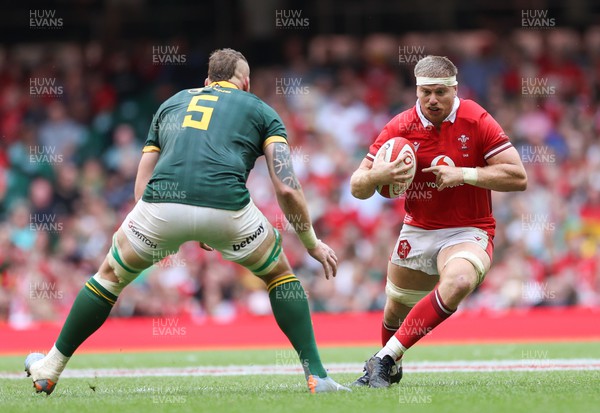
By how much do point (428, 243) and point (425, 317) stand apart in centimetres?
74

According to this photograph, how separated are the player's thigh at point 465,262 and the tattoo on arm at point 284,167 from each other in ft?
4.23

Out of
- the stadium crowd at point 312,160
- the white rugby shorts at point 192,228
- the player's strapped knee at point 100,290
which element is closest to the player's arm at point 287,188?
the white rugby shorts at point 192,228

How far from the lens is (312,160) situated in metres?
17.1

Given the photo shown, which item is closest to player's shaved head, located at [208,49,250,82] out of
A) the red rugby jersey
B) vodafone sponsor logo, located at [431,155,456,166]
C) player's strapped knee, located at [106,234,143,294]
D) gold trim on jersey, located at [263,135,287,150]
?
gold trim on jersey, located at [263,135,287,150]

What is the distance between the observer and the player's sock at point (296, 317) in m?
6.52

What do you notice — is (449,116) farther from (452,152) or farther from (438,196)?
(438,196)

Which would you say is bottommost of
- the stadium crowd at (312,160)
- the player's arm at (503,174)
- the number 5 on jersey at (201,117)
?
the stadium crowd at (312,160)

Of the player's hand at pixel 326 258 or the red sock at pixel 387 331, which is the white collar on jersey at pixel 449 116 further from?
the red sock at pixel 387 331

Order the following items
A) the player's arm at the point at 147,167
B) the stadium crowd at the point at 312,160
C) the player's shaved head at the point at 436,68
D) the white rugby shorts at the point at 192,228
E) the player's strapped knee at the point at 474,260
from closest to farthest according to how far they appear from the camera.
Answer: the white rugby shorts at the point at 192,228 < the player's arm at the point at 147,167 < the player's strapped knee at the point at 474,260 < the player's shaved head at the point at 436,68 < the stadium crowd at the point at 312,160

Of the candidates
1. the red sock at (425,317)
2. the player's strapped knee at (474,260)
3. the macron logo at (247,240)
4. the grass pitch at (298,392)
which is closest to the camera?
the grass pitch at (298,392)

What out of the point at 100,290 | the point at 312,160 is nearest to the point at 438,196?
the point at 100,290

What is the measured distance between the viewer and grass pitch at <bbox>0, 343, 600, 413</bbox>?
5.76 m

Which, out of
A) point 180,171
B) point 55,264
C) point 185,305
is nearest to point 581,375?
point 180,171

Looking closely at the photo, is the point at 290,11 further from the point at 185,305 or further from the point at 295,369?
the point at 295,369
